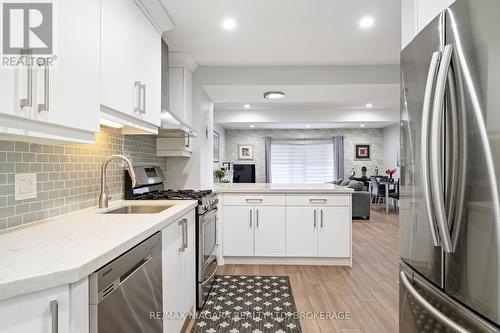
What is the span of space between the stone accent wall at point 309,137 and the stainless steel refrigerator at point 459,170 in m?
8.22

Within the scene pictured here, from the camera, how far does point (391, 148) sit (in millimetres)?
8617

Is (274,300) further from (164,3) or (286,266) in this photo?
(164,3)

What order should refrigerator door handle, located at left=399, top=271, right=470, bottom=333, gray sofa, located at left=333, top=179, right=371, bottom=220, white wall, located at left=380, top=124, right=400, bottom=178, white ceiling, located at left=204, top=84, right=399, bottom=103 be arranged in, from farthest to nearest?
white wall, located at left=380, top=124, right=400, bottom=178
gray sofa, located at left=333, top=179, right=371, bottom=220
white ceiling, located at left=204, top=84, right=399, bottom=103
refrigerator door handle, located at left=399, top=271, right=470, bottom=333

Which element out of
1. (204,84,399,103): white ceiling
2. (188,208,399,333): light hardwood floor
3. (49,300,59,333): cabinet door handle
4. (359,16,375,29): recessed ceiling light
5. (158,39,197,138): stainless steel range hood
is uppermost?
(359,16,375,29): recessed ceiling light

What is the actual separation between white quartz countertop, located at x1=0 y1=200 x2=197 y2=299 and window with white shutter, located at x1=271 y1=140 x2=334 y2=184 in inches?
314

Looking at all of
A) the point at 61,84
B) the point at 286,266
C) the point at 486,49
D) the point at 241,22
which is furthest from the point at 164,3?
the point at 286,266

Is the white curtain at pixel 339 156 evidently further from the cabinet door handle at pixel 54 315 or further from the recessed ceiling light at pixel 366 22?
the cabinet door handle at pixel 54 315

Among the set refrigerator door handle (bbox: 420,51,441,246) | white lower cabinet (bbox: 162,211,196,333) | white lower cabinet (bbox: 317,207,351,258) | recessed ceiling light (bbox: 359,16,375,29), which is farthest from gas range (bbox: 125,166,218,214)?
recessed ceiling light (bbox: 359,16,375,29)

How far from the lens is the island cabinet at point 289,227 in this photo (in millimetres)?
3396

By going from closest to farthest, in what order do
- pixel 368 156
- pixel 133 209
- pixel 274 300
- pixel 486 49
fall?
pixel 486 49
pixel 133 209
pixel 274 300
pixel 368 156

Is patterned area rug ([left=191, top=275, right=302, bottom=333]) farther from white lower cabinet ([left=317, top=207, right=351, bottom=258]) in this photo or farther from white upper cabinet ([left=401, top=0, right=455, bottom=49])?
white upper cabinet ([left=401, top=0, right=455, bottom=49])

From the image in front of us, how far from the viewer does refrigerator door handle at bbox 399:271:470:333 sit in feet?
3.18

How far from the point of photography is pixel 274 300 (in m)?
2.51

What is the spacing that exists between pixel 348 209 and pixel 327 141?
6248 mm
